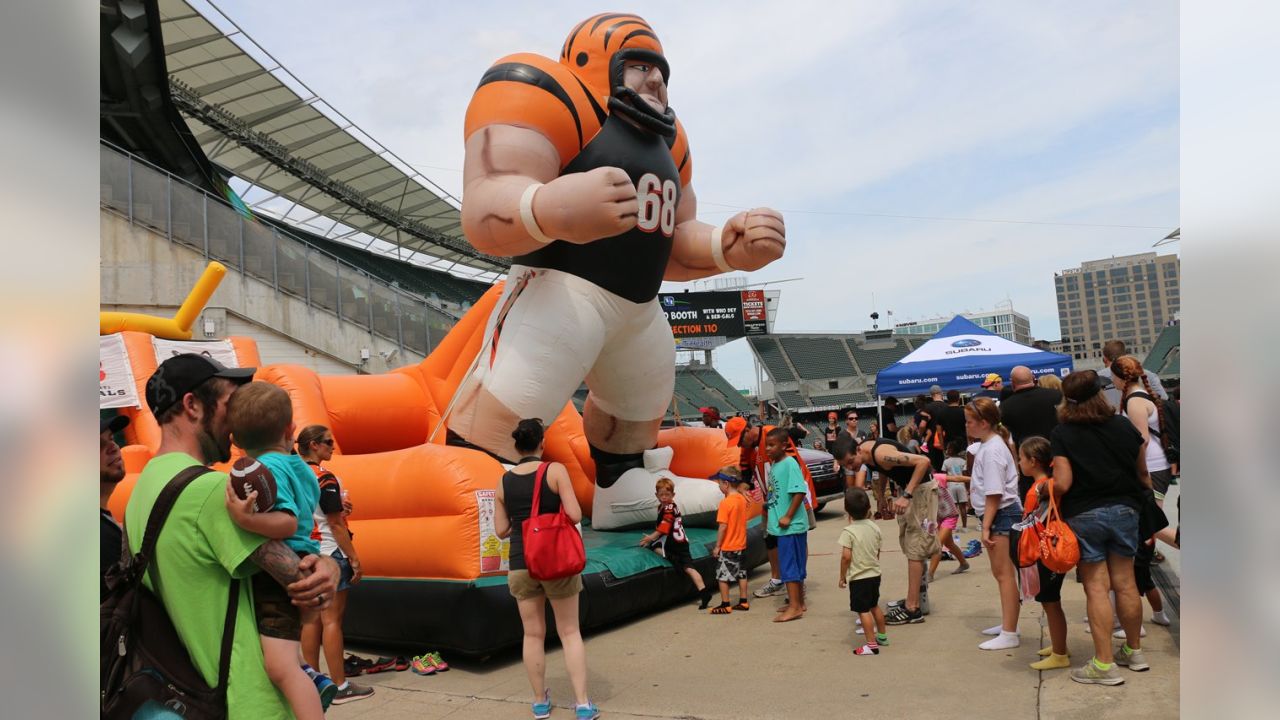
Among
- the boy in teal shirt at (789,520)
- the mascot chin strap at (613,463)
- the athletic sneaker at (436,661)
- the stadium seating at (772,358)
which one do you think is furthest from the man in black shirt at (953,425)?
the stadium seating at (772,358)

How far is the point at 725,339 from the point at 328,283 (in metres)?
27.7

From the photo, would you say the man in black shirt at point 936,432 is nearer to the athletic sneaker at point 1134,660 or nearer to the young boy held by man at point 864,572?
the young boy held by man at point 864,572

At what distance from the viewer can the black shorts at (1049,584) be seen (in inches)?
154

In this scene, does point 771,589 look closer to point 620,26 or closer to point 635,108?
point 635,108

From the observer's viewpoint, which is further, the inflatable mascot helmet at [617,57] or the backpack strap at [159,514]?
the inflatable mascot helmet at [617,57]

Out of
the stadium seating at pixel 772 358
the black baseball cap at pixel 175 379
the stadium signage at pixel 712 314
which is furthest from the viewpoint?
the stadium seating at pixel 772 358

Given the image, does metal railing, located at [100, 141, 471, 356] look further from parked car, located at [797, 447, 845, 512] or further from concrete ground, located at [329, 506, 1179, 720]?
concrete ground, located at [329, 506, 1179, 720]

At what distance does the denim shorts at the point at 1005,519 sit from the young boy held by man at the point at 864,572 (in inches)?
23.5

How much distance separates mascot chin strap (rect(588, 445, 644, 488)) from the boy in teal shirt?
100 cm

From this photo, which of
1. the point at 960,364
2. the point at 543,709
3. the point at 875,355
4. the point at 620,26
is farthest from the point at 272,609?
the point at 875,355

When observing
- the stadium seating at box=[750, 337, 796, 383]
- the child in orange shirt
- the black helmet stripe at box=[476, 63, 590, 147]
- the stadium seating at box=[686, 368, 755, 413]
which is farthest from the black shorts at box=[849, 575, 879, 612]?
the stadium seating at box=[750, 337, 796, 383]

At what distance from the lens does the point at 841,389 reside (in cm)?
4559
